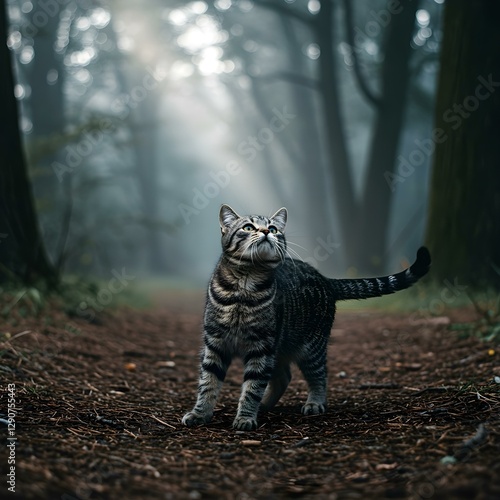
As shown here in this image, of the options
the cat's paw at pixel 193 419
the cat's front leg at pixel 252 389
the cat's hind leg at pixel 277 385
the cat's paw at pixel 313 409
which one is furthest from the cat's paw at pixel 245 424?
the cat's hind leg at pixel 277 385

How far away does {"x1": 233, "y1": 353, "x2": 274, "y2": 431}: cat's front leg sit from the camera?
340 centimetres

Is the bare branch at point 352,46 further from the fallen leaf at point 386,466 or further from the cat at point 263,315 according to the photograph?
the fallen leaf at point 386,466

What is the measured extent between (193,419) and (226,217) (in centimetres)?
141

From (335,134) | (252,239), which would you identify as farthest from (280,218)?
(335,134)

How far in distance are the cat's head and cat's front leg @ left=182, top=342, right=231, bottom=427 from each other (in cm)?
63

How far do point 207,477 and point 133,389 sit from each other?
204cm

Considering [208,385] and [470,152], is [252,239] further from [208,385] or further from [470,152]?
[470,152]

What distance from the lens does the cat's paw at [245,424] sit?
133 inches

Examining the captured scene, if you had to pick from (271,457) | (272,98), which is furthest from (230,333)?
(272,98)

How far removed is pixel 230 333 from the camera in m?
3.66

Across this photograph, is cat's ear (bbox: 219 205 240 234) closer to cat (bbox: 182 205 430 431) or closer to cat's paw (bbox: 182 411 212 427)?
cat (bbox: 182 205 430 431)

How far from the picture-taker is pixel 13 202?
608 centimetres

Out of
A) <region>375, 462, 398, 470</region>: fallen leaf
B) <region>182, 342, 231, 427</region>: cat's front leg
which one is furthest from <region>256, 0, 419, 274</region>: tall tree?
<region>375, 462, 398, 470</region>: fallen leaf

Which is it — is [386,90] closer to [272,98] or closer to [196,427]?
[196,427]
